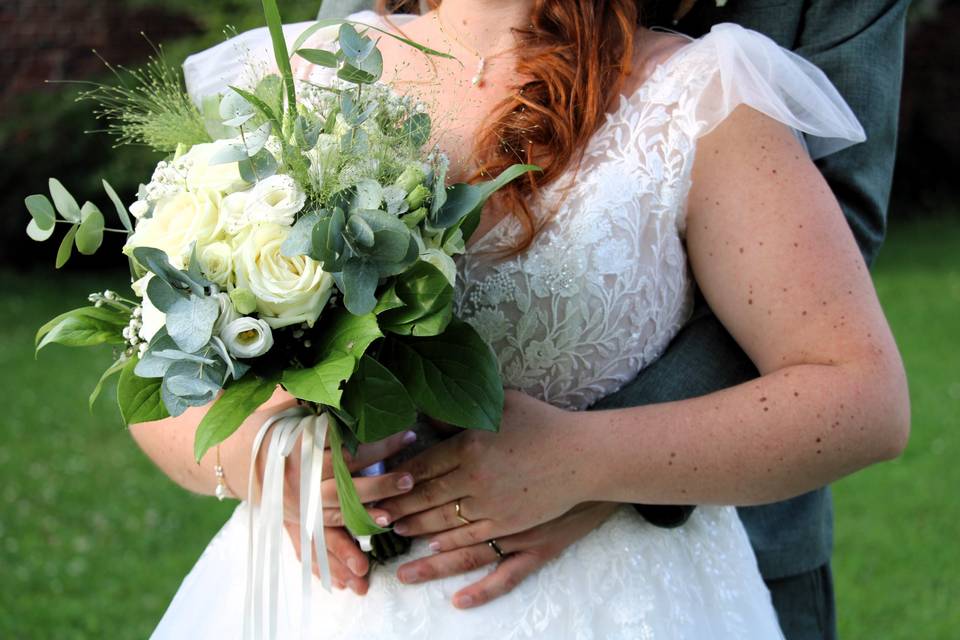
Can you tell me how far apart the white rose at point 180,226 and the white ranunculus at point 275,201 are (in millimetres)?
60

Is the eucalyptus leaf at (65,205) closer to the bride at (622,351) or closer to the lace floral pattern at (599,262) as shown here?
the bride at (622,351)

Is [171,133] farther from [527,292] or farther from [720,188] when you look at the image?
[720,188]

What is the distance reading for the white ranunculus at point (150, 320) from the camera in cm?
150

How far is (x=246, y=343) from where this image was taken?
4.86ft

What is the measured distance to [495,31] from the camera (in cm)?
216

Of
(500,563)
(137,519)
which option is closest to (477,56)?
(500,563)

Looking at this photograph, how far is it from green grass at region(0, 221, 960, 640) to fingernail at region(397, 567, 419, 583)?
3.62 meters

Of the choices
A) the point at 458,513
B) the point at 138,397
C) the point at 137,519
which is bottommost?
the point at 137,519

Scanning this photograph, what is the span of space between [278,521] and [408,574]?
0.26 meters

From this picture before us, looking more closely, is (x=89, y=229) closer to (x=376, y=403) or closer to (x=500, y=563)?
(x=376, y=403)

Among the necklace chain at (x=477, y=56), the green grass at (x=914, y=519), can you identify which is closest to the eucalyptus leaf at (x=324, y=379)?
the necklace chain at (x=477, y=56)

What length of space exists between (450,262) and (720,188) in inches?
22.0

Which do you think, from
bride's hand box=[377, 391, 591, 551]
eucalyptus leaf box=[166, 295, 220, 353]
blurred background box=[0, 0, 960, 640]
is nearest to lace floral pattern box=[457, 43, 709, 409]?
Result: bride's hand box=[377, 391, 591, 551]

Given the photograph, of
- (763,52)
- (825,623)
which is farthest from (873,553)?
(763,52)
